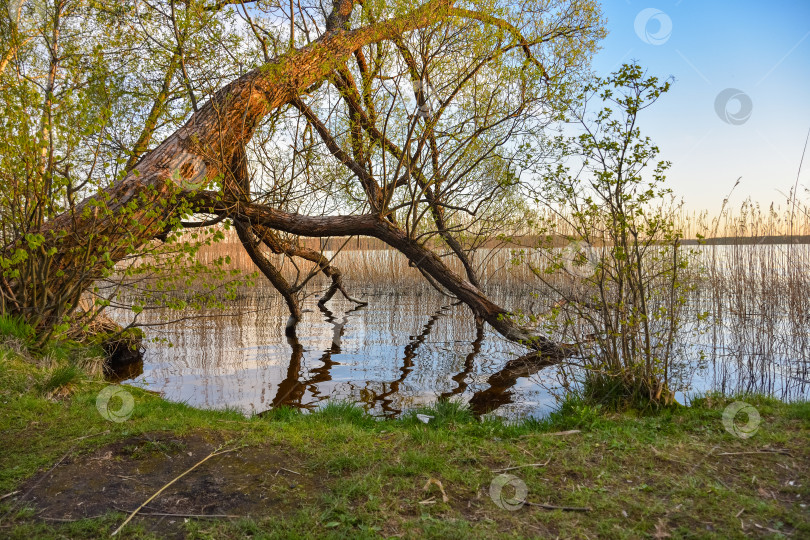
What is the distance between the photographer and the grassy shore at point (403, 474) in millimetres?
2443

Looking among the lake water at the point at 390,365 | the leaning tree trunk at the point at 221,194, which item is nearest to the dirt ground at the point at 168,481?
the lake water at the point at 390,365

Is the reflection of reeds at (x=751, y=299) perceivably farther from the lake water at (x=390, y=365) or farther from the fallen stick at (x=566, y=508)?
the fallen stick at (x=566, y=508)

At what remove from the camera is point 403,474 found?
2.98 metres

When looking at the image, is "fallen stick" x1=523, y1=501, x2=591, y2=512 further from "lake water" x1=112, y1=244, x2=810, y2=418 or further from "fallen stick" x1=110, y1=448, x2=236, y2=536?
"lake water" x1=112, y1=244, x2=810, y2=418

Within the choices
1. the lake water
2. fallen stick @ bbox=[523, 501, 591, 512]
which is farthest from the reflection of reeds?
fallen stick @ bbox=[523, 501, 591, 512]

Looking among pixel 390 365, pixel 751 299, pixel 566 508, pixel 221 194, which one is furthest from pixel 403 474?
pixel 751 299

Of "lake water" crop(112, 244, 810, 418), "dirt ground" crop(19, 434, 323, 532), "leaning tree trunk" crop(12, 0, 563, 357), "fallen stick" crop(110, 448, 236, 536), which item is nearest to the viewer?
"fallen stick" crop(110, 448, 236, 536)

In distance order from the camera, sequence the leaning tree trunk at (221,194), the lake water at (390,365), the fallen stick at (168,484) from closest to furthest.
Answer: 1. the fallen stick at (168,484)
2. the leaning tree trunk at (221,194)
3. the lake water at (390,365)

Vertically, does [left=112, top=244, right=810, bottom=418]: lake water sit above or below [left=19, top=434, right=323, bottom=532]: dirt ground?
below

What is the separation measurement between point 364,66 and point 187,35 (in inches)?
107

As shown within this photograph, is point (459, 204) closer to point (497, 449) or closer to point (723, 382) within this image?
point (723, 382)

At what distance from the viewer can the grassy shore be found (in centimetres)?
244

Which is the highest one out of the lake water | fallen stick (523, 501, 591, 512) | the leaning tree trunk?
the leaning tree trunk

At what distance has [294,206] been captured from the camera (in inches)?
282
